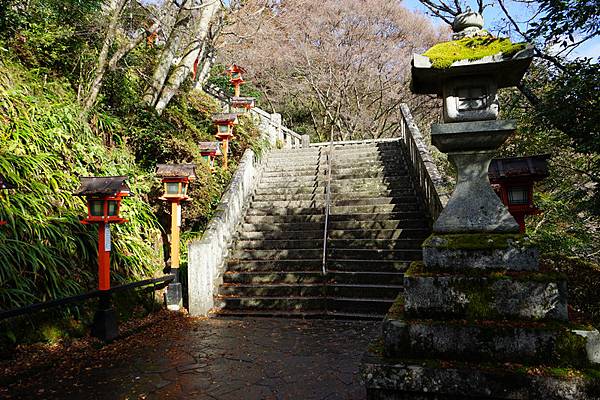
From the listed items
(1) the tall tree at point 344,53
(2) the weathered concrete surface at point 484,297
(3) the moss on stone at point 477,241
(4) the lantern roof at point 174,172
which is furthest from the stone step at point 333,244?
(1) the tall tree at point 344,53

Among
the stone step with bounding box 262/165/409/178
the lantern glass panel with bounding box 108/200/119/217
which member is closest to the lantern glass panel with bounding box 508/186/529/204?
the stone step with bounding box 262/165/409/178

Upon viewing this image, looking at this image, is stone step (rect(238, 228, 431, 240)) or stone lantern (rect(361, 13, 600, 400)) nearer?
stone lantern (rect(361, 13, 600, 400))

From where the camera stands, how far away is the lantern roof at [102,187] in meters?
5.12

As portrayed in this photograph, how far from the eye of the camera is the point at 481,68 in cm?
324

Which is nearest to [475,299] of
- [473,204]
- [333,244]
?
[473,204]

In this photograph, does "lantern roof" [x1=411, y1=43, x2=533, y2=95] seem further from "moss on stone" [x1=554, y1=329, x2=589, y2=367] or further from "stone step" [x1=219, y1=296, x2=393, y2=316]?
"stone step" [x1=219, y1=296, x2=393, y2=316]

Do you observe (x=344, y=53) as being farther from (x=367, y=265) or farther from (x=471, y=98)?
(x=471, y=98)

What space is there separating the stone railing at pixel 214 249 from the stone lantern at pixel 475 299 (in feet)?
14.0

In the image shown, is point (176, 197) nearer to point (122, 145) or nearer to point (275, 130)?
point (122, 145)

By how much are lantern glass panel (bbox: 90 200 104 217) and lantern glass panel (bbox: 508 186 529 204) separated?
5.95 metres

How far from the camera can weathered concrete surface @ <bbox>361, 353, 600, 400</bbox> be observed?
8.02 ft

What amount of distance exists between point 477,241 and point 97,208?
16.1ft

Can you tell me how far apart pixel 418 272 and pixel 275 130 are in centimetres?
1214

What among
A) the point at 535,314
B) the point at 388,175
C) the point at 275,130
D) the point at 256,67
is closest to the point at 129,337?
the point at 535,314
